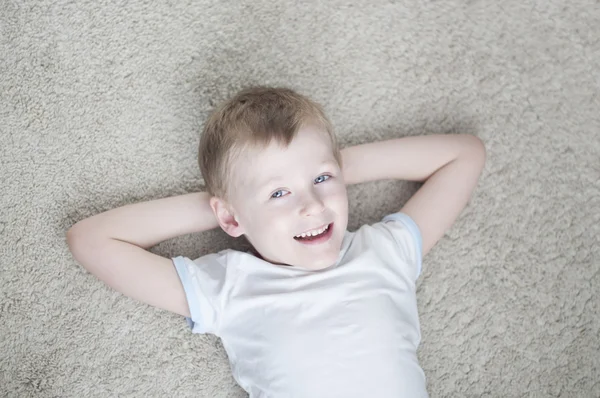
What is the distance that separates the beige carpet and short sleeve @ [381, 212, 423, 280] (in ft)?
0.31

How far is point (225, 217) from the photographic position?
1.05 m

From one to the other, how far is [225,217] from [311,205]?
0.17 m

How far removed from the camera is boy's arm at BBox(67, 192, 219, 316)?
105 cm

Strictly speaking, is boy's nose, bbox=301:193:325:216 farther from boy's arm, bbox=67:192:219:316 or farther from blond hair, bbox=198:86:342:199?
boy's arm, bbox=67:192:219:316

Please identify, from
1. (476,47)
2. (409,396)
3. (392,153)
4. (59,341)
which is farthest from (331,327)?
(476,47)

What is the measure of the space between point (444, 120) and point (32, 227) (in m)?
0.83

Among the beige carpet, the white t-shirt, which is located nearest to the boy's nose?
the white t-shirt

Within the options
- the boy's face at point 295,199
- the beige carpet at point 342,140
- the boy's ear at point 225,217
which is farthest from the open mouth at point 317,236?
the beige carpet at point 342,140

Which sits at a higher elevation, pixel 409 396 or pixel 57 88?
pixel 57 88

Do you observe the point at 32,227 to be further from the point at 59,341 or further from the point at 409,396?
the point at 409,396

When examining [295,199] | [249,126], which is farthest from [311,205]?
[249,126]

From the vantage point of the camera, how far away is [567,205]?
125 cm

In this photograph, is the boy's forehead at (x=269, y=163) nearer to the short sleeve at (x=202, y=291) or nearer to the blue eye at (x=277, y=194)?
the blue eye at (x=277, y=194)

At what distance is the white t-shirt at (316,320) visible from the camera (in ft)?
3.26
